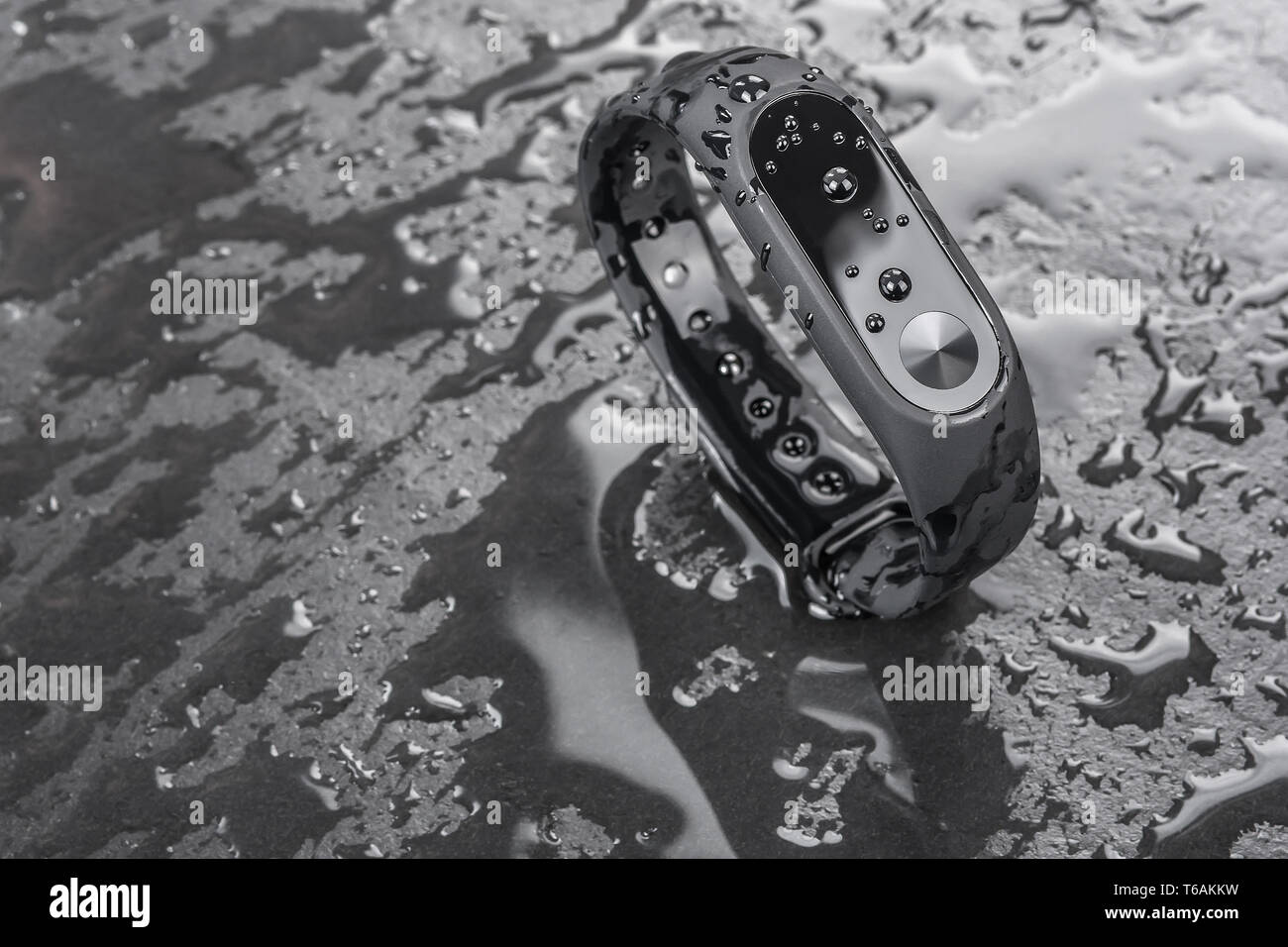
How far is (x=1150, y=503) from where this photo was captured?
0.82 m

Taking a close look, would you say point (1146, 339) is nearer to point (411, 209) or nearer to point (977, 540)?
point (977, 540)

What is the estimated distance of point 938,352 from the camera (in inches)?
26.0

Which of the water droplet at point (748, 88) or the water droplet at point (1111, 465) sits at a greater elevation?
the water droplet at point (748, 88)

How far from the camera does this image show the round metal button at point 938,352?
658 millimetres

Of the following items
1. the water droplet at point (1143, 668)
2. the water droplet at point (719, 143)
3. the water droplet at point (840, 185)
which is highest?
the water droplet at point (719, 143)

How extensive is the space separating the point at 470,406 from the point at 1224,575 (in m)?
0.46

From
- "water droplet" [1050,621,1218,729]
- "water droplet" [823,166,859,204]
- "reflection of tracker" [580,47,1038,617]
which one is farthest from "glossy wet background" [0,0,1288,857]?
"water droplet" [823,166,859,204]

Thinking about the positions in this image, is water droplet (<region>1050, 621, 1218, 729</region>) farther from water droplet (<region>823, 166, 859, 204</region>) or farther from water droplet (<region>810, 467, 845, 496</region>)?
water droplet (<region>823, 166, 859, 204</region>)

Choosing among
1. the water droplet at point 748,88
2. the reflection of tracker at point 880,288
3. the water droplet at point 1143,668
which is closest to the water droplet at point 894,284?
the reflection of tracker at point 880,288

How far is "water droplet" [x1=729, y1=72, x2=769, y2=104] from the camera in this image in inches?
26.8

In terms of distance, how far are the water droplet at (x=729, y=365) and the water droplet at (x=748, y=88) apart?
7.5 inches

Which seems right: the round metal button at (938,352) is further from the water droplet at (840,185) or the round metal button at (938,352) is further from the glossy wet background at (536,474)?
the glossy wet background at (536,474)

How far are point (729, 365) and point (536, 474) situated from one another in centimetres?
14
